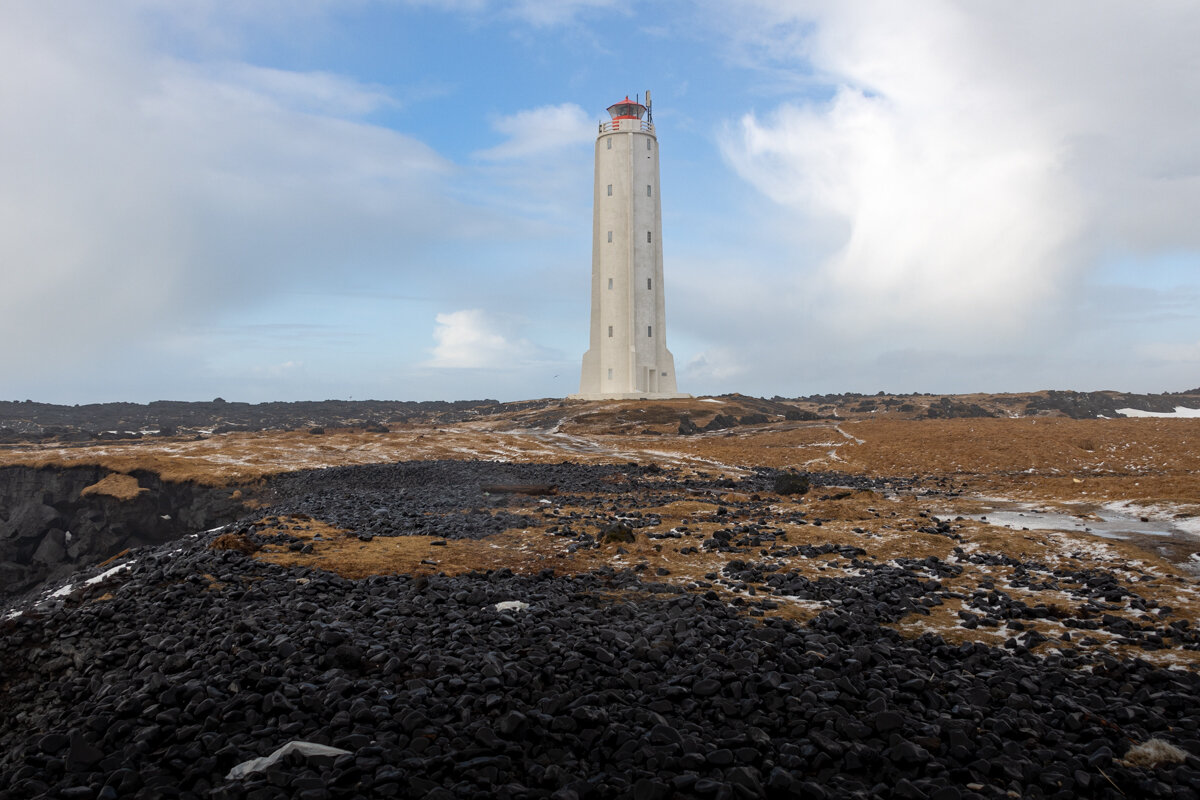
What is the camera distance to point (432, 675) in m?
7.62

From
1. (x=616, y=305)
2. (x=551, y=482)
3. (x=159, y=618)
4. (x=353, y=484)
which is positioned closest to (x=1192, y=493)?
(x=551, y=482)

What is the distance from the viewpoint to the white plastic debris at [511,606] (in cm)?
1007

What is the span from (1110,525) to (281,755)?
19.4 meters

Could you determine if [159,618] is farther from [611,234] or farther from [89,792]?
[611,234]

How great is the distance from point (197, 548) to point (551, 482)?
12.7m

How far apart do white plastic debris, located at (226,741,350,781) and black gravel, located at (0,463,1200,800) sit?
82mm

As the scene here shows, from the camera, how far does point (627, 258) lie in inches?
2477

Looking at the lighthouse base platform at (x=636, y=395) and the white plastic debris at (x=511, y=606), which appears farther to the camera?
the lighthouse base platform at (x=636, y=395)

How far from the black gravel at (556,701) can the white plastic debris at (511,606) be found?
151 mm

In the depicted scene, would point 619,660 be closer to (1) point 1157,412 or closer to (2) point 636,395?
(2) point 636,395

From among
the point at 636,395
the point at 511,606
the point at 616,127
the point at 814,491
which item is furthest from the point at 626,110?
the point at 511,606

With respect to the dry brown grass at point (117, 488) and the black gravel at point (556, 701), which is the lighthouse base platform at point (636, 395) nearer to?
the dry brown grass at point (117, 488)

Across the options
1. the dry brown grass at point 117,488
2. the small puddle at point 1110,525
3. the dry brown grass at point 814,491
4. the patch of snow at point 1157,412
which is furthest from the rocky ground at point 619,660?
the patch of snow at point 1157,412

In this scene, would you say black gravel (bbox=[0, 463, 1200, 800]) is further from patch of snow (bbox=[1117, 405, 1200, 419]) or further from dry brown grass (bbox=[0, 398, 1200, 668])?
patch of snow (bbox=[1117, 405, 1200, 419])
